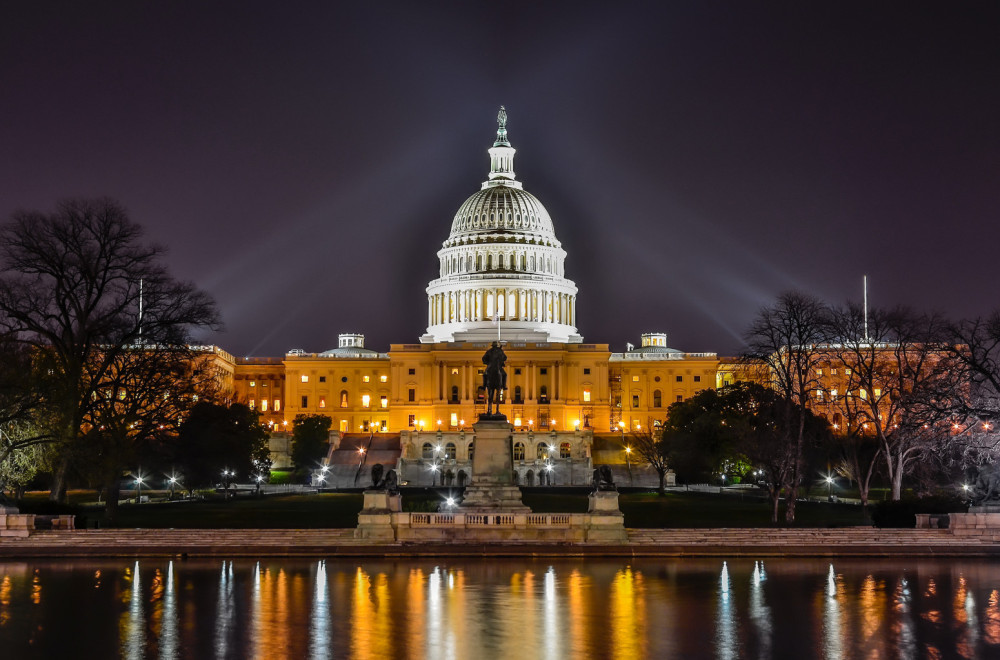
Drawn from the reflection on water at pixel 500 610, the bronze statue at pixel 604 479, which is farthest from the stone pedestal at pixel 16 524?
the bronze statue at pixel 604 479

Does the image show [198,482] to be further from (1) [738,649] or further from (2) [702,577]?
(1) [738,649]

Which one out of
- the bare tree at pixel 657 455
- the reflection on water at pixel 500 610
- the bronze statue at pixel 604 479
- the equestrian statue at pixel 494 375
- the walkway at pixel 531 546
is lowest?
the reflection on water at pixel 500 610

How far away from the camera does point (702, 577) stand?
37.4m

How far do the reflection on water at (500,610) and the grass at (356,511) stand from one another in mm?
14920

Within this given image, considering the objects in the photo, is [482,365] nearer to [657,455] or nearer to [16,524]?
[657,455]

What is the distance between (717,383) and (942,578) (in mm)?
144063

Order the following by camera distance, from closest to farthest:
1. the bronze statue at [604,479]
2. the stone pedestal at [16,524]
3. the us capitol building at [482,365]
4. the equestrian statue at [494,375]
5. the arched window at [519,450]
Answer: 1. the stone pedestal at [16,524]
2. the bronze statue at [604,479]
3. the equestrian statue at [494,375]
4. the arched window at [519,450]
5. the us capitol building at [482,365]

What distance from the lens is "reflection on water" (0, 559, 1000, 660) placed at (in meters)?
25.9

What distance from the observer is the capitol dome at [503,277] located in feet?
591

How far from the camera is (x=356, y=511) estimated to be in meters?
67.2

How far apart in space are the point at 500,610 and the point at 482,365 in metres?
137

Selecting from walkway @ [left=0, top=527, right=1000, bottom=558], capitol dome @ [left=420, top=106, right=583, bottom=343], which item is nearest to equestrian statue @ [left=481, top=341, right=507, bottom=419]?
walkway @ [left=0, top=527, right=1000, bottom=558]

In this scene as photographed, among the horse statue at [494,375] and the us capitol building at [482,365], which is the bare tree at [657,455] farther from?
the horse statue at [494,375]

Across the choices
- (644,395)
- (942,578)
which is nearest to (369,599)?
(942,578)
